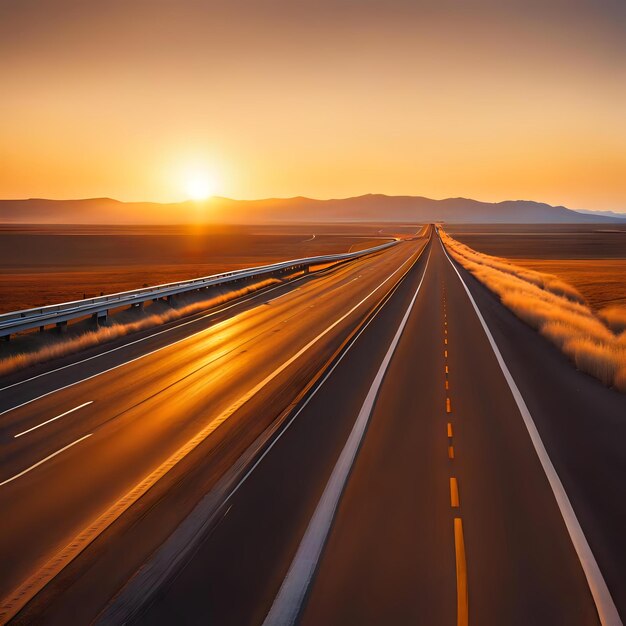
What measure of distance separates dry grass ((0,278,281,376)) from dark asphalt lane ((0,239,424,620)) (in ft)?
5.12

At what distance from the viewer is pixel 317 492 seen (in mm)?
9344

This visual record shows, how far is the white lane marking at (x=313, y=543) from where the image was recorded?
6.39 metres

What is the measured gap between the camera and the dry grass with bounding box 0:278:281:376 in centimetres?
1854

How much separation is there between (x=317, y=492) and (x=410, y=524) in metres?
1.59

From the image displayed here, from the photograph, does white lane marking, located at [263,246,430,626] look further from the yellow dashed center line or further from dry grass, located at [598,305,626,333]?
dry grass, located at [598,305,626,333]

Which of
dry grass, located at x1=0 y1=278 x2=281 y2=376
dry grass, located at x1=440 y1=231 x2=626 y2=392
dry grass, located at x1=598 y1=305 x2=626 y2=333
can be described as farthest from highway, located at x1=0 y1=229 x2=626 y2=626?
dry grass, located at x1=598 y1=305 x2=626 y2=333

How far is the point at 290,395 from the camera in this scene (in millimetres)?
15172

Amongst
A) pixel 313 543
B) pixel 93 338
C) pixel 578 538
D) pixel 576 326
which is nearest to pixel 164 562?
pixel 313 543

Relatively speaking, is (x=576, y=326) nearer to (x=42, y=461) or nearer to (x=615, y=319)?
(x=615, y=319)

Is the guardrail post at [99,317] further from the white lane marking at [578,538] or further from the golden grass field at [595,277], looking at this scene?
the golden grass field at [595,277]

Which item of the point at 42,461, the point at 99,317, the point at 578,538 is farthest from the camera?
the point at 99,317

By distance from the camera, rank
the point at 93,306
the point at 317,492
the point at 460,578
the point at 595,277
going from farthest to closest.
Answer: the point at 595,277, the point at 93,306, the point at 317,492, the point at 460,578

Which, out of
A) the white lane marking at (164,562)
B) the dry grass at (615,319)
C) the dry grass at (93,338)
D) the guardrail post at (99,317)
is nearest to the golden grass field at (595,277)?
A: the dry grass at (615,319)

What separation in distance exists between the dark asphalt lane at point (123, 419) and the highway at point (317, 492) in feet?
0.18
